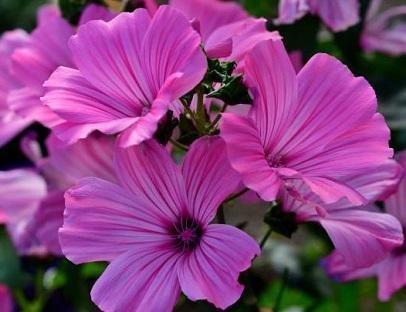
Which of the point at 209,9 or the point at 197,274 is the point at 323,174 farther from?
the point at 209,9

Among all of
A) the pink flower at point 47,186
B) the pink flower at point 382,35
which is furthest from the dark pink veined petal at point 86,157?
the pink flower at point 382,35

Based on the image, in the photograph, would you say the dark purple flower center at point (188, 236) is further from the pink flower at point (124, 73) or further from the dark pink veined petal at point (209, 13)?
the dark pink veined petal at point (209, 13)

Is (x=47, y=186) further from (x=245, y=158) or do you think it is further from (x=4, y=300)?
(x=245, y=158)

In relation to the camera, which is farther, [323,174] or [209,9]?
[209,9]

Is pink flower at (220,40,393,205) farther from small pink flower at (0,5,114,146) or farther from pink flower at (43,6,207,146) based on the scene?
small pink flower at (0,5,114,146)

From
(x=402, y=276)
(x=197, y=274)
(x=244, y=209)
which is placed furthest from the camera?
(x=244, y=209)

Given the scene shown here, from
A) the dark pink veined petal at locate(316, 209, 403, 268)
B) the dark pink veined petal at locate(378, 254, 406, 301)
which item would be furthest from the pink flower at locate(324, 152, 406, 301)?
the dark pink veined petal at locate(316, 209, 403, 268)

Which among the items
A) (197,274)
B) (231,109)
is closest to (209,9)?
(231,109)
